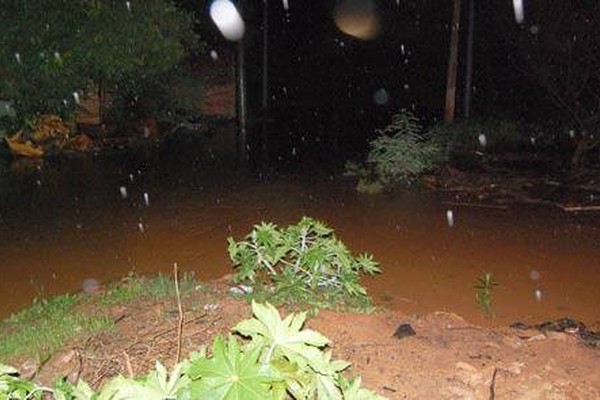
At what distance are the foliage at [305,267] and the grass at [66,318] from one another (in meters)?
0.67

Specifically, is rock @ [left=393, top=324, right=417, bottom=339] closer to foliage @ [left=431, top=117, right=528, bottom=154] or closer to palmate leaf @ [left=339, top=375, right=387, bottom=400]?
palmate leaf @ [left=339, top=375, right=387, bottom=400]

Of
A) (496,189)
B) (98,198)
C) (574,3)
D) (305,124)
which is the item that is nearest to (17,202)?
(98,198)

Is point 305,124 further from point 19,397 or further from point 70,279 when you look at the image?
point 19,397

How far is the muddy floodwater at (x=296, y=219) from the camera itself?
6426mm

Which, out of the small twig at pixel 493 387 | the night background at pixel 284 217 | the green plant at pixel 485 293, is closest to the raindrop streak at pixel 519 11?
the night background at pixel 284 217

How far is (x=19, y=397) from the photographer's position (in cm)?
193

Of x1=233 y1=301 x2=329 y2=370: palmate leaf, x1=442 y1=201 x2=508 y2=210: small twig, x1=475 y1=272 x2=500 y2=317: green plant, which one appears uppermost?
x1=233 y1=301 x2=329 y2=370: palmate leaf

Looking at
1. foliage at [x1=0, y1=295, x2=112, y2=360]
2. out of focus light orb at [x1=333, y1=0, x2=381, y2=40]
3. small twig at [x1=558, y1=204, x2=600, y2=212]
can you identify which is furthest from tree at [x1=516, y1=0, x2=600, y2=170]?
out of focus light orb at [x1=333, y1=0, x2=381, y2=40]

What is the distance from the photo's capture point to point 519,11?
44.0ft

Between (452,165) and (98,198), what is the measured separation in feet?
23.0

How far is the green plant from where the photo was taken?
233 inches

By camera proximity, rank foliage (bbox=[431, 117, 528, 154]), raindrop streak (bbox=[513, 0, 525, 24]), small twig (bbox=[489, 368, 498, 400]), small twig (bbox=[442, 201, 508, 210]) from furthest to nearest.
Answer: foliage (bbox=[431, 117, 528, 154]) < raindrop streak (bbox=[513, 0, 525, 24]) < small twig (bbox=[442, 201, 508, 210]) < small twig (bbox=[489, 368, 498, 400])

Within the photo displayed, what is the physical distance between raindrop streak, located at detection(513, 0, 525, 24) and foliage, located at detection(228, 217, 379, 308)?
32.2 ft

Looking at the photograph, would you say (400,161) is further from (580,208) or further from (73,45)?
(73,45)
